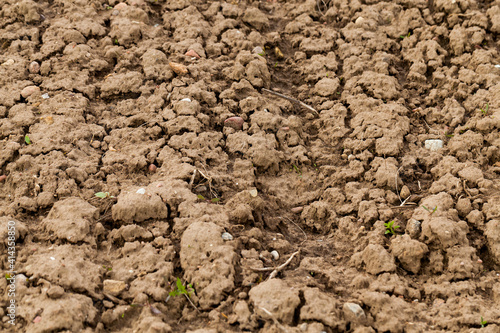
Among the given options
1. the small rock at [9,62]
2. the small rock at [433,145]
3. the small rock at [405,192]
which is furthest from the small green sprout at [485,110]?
the small rock at [9,62]

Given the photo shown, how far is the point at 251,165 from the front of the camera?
3.04 meters

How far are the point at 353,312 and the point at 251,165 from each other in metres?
1.23

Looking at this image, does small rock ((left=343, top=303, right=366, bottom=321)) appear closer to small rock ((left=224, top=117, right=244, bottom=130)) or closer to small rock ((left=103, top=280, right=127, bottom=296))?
small rock ((left=103, top=280, right=127, bottom=296))

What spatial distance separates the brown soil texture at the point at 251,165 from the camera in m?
2.27

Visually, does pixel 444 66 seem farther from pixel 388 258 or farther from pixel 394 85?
pixel 388 258

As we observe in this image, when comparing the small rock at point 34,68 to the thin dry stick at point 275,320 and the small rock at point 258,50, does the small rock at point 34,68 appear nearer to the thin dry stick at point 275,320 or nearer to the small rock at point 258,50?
the small rock at point 258,50

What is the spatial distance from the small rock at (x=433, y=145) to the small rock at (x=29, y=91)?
2.98 m

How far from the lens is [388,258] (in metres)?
2.49

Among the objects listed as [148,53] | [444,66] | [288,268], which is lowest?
[288,268]

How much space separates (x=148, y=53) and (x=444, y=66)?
8.16ft

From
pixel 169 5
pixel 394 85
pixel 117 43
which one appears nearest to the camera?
pixel 394 85

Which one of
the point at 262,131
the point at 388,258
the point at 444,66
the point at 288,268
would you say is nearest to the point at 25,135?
the point at 262,131

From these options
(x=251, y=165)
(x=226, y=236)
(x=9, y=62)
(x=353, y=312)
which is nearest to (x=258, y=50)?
(x=251, y=165)

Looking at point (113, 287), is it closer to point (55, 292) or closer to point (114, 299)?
point (114, 299)
